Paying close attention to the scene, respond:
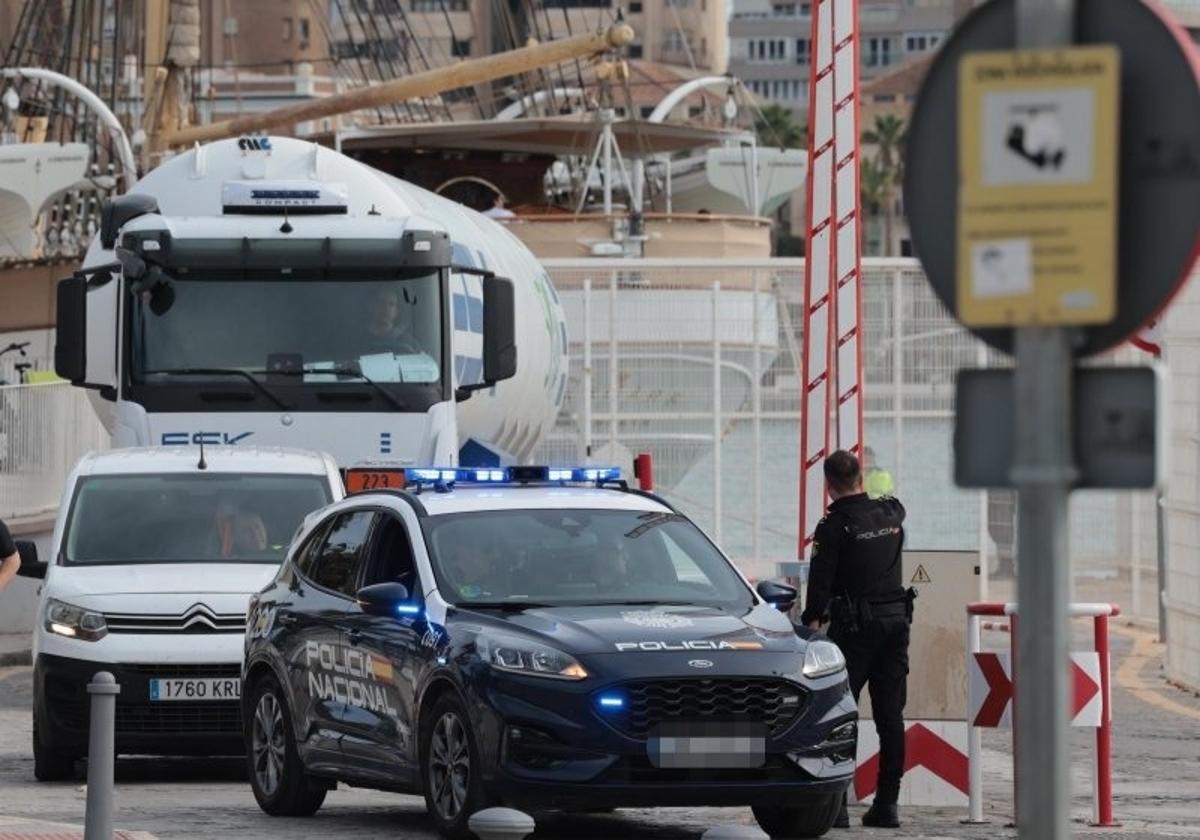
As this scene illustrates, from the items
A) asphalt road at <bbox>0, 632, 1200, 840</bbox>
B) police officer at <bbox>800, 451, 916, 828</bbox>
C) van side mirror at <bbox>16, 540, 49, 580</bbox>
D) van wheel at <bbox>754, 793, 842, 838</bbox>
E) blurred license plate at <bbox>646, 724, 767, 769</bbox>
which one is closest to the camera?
blurred license plate at <bbox>646, 724, 767, 769</bbox>

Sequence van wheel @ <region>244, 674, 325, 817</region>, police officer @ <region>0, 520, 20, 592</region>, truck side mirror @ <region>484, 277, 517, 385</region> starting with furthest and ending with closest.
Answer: truck side mirror @ <region>484, 277, 517, 385</region> < police officer @ <region>0, 520, 20, 592</region> < van wheel @ <region>244, 674, 325, 817</region>

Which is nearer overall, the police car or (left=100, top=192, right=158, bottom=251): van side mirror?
the police car

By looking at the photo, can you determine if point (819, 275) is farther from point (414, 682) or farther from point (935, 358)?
point (935, 358)

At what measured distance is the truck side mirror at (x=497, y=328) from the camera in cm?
2155

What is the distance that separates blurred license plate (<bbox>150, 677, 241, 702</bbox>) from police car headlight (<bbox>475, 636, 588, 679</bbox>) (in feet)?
13.4

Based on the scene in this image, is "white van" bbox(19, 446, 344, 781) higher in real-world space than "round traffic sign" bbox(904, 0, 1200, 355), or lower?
lower

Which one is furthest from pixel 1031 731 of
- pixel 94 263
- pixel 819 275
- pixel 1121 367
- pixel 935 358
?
pixel 935 358

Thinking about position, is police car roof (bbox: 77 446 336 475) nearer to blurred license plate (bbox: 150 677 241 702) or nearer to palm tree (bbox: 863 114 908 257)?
blurred license plate (bbox: 150 677 241 702)

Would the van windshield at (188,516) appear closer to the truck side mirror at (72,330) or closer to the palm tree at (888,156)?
the truck side mirror at (72,330)

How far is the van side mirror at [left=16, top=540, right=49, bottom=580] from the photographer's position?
1608 cm

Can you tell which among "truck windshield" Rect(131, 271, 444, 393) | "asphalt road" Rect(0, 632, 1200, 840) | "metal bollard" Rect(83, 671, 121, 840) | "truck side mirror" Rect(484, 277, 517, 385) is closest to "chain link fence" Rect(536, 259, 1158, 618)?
"truck side mirror" Rect(484, 277, 517, 385)

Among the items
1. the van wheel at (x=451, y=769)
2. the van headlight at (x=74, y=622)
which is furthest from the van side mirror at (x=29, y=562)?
the van wheel at (x=451, y=769)

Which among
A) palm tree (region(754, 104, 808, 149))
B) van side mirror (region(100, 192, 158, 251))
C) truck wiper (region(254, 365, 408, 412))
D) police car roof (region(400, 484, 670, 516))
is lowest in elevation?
police car roof (region(400, 484, 670, 516))

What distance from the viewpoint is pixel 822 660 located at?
12938mm
